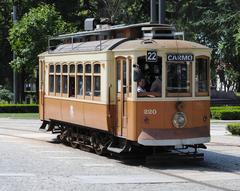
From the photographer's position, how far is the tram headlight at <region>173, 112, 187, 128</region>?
15.9m

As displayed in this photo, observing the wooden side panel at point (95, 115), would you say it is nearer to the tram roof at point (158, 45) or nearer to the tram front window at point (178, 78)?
the tram roof at point (158, 45)

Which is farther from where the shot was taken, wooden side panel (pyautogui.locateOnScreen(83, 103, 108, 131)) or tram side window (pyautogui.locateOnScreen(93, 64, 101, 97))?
tram side window (pyautogui.locateOnScreen(93, 64, 101, 97))

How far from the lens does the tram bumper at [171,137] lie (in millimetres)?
15469

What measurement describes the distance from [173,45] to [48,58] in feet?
24.0

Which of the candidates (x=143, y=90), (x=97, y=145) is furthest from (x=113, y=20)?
(x=143, y=90)

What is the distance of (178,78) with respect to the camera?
16156mm

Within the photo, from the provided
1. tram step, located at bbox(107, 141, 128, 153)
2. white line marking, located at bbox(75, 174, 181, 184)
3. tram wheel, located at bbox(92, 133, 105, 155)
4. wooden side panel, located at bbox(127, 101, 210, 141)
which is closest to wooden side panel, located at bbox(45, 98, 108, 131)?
tram wheel, located at bbox(92, 133, 105, 155)

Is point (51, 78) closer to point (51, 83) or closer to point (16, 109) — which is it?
point (51, 83)

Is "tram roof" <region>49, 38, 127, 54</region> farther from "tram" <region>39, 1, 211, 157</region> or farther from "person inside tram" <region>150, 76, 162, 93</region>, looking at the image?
"person inside tram" <region>150, 76, 162, 93</region>

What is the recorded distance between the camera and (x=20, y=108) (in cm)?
4809

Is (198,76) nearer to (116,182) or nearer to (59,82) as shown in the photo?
(116,182)

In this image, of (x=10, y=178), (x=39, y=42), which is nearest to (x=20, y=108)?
(x=39, y=42)

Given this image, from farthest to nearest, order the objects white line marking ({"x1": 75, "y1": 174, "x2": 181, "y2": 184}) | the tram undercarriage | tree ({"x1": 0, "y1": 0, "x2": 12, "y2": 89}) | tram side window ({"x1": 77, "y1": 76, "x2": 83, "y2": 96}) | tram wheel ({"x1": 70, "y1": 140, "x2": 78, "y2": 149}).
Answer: tree ({"x1": 0, "y1": 0, "x2": 12, "y2": 89})
tram wheel ({"x1": 70, "y1": 140, "x2": 78, "y2": 149})
tram side window ({"x1": 77, "y1": 76, "x2": 83, "y2": 96})
the tram undercarriage
white line marking ({"x1": 75, "y1": 174, "x2": 181, "y2": 184})

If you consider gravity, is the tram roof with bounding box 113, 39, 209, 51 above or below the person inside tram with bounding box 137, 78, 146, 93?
above
